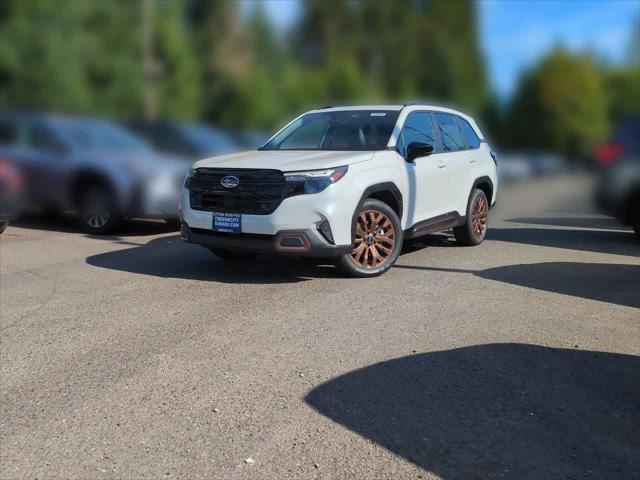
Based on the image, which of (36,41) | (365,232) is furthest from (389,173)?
(36,41)

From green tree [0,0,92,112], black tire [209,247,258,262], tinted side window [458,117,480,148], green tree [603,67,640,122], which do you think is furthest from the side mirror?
green tree [603,67,640,122]

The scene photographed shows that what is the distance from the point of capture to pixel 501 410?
13.0 feet

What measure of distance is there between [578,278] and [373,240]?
2.19m

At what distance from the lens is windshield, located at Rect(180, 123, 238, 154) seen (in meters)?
13.7

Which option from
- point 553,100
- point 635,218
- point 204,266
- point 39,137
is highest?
point 553,100

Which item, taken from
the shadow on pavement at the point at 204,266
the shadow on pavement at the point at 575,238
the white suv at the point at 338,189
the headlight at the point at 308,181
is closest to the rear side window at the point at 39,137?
the shadow on pavement at the point at 204,266

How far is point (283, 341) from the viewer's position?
16.8 ft

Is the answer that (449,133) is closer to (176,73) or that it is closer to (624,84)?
(176,73)

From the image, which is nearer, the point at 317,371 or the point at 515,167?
the point at 317,371

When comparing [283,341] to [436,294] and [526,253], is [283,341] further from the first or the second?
[526,253]

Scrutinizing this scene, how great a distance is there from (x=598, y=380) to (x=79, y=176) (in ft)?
26.8

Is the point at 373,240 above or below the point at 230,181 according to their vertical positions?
below

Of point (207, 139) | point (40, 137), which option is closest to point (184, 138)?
point (207, 139)

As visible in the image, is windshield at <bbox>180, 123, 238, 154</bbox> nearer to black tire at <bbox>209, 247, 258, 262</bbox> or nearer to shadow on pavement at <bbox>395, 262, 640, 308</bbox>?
black tire at <bbox>209, 247, 258, 262</bbox>
